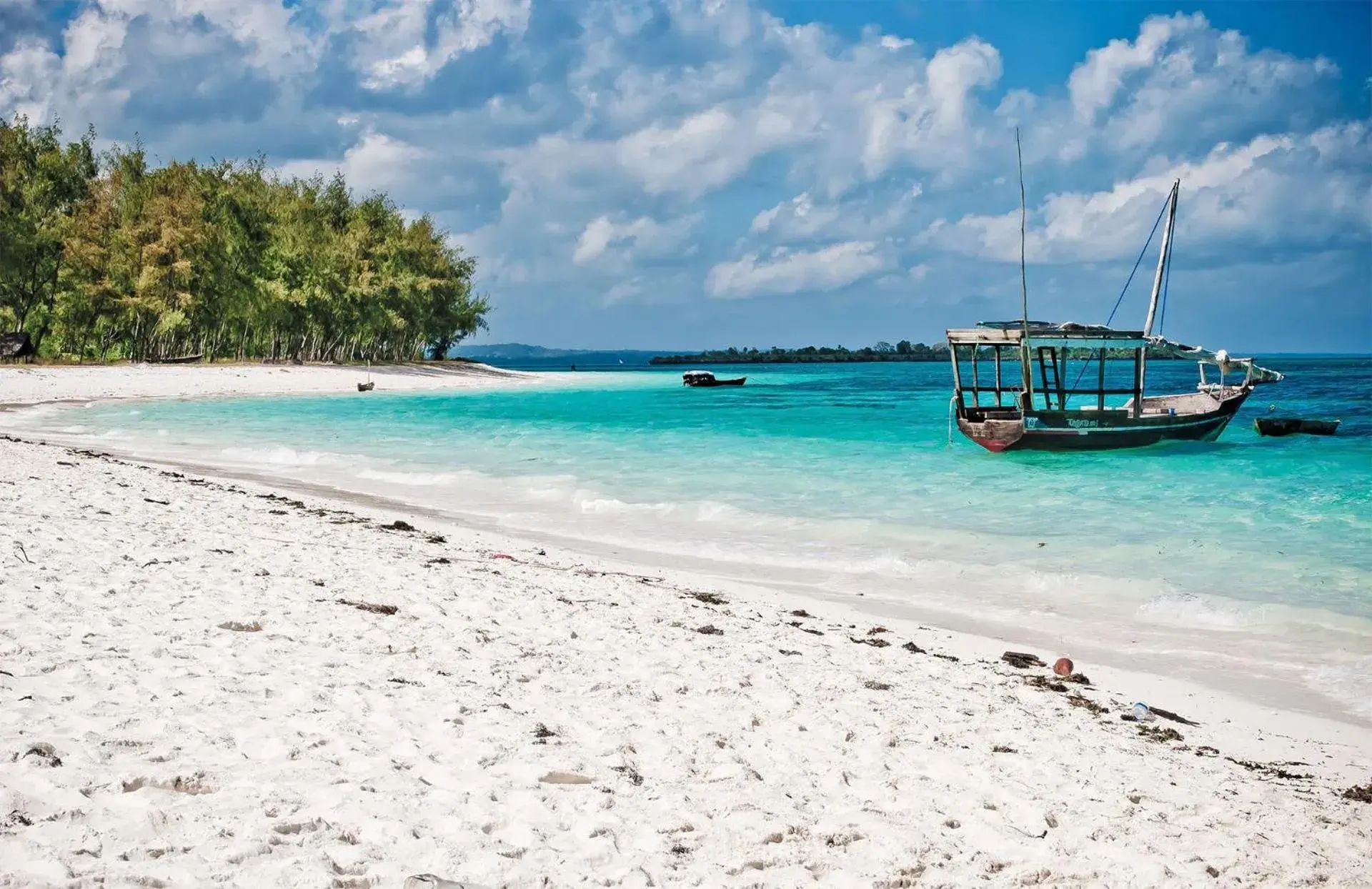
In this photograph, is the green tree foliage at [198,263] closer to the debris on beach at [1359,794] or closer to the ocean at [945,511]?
the ocean at [945,511]

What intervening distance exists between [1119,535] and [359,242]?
240 feet

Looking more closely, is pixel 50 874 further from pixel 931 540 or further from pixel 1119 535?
pixel 1119 535

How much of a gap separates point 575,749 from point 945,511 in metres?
13.4

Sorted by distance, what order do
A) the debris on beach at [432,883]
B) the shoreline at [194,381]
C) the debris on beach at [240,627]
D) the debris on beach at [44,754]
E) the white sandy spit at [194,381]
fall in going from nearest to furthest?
the debris on beach at [432,883], the debris on beach at [44,754], the debris on beach at [240,627], the shoreline at [194,381], the white sandy spit at [194,381]

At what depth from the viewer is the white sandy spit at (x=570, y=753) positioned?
12.8ft

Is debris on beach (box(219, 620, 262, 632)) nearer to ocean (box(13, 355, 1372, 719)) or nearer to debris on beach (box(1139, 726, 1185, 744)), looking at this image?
debris on beach (box(1139, 726, 1185, 744))

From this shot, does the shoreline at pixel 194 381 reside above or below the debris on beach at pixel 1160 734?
above

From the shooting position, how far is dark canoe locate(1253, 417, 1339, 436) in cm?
3525

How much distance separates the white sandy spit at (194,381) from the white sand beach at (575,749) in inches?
1527

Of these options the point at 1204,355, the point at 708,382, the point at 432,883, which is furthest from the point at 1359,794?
the point at 708,382

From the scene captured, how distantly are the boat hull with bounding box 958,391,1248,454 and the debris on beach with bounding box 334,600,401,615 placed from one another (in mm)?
23489

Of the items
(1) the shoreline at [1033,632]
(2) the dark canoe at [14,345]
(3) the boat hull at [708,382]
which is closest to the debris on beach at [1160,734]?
(1) the shoreline at [1033,632]

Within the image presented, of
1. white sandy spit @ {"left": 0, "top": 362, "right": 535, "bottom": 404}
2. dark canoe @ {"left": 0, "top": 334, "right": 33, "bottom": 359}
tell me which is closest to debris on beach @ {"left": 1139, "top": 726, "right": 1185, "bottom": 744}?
white sandy spit @ {"left": 0, "top": 362, "right": 535, "bottom": 404}

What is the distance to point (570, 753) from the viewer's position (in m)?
5.00
